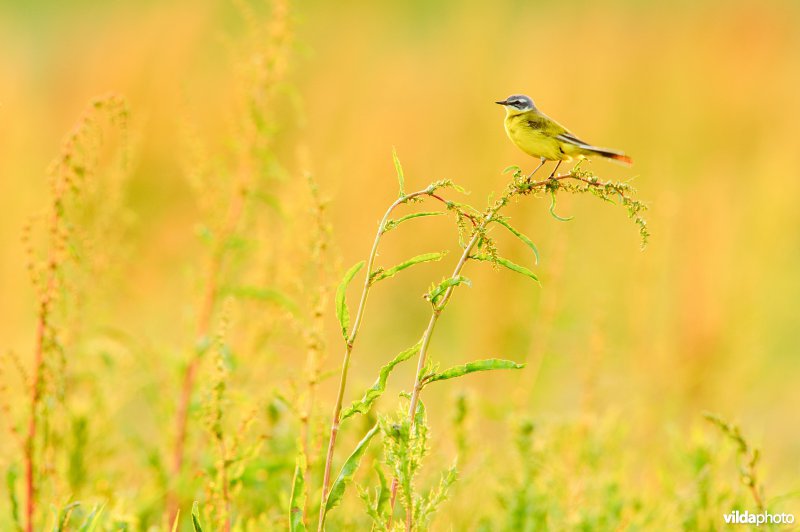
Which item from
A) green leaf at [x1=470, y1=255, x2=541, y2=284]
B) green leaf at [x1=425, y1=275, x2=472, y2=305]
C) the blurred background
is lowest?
green leaf at [x1=425, y1=275, x2=472, y2=305]

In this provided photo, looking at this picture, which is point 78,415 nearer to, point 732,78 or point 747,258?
point 747,258

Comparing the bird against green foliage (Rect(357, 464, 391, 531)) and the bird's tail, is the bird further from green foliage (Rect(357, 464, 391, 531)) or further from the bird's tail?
green foliage (Rect(357, 464, 391, 531))

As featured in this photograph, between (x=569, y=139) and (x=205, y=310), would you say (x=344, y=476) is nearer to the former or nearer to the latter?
(x=569, y=139)

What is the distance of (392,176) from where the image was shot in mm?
7430

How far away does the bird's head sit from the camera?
5.37ft

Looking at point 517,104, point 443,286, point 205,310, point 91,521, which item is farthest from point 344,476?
point 205,310

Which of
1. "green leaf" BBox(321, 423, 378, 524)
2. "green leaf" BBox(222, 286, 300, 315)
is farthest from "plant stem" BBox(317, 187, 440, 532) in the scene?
"green leaf" BBox(222, 286, 300, 315)

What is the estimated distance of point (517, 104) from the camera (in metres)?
1.67

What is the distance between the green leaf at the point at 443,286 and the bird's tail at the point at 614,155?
27 centimetres

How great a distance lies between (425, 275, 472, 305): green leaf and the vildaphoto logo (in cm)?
98

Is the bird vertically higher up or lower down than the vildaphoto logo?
higher up

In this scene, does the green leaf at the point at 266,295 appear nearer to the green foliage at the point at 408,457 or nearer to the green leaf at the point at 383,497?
the green leaf at the point at 383,497

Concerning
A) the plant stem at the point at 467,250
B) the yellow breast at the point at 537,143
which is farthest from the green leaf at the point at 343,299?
the yellow breast at the point at 537,143

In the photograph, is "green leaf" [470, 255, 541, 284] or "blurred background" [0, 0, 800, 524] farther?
"blurred background" [0, 0, 800, 524]
